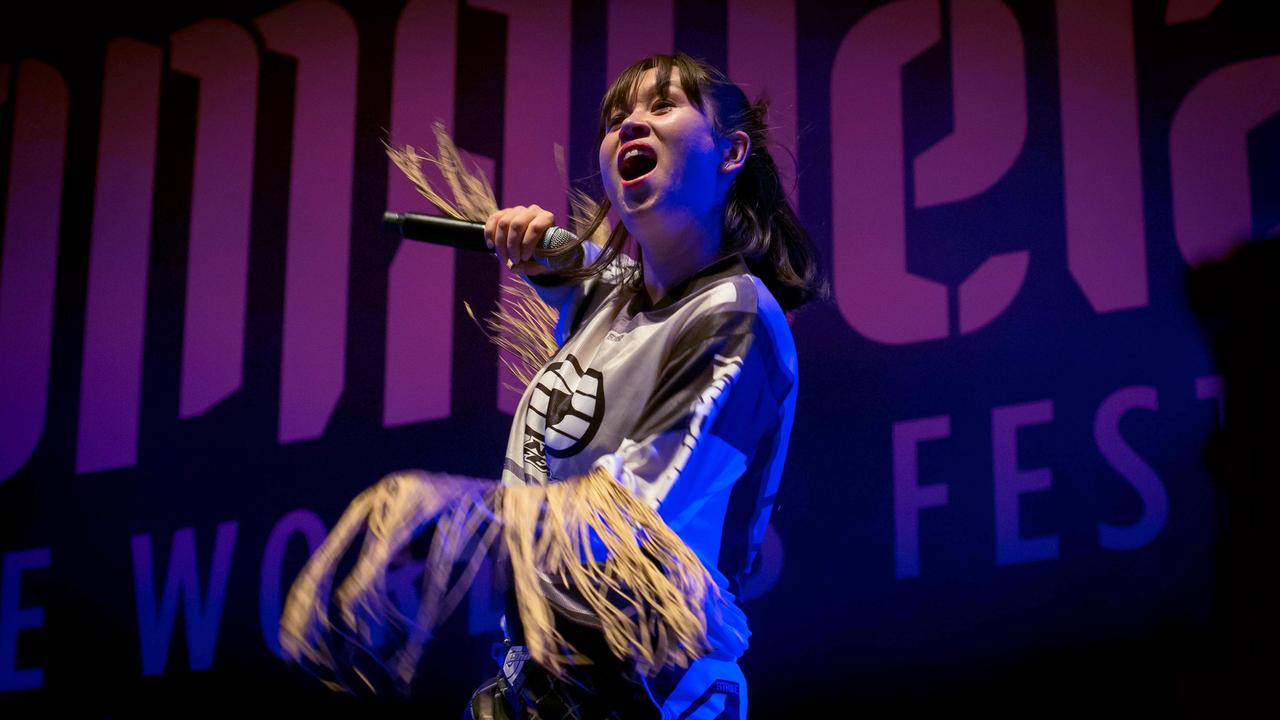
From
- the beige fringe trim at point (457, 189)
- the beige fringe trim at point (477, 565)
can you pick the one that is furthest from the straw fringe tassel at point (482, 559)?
the beige fringe trim at point (457, 189)

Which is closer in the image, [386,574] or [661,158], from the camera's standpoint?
[386,574]

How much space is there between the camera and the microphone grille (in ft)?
5.55

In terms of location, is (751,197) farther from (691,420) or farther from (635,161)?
(691,420)

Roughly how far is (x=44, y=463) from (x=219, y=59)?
3.42ft

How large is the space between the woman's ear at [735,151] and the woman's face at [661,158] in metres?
0.02

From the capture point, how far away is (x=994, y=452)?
225cm

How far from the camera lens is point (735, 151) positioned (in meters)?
1.64

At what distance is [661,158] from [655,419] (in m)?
0.40

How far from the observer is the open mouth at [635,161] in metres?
1.56

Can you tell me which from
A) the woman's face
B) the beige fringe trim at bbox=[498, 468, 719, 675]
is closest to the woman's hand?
the woman's face

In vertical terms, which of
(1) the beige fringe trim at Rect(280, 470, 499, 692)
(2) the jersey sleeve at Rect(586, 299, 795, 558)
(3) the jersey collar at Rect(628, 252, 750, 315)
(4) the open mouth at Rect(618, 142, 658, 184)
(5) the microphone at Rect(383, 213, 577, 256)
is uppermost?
(4) the open mouth at Rect(618, 142, 658, 184)

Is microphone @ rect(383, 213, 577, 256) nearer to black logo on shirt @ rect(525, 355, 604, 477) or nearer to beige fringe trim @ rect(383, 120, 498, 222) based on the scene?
beige fringe trim @ rect(383, 120, 498, 222)

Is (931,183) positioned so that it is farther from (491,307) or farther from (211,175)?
(211,175)

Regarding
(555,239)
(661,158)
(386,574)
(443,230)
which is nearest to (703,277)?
(661,158)
